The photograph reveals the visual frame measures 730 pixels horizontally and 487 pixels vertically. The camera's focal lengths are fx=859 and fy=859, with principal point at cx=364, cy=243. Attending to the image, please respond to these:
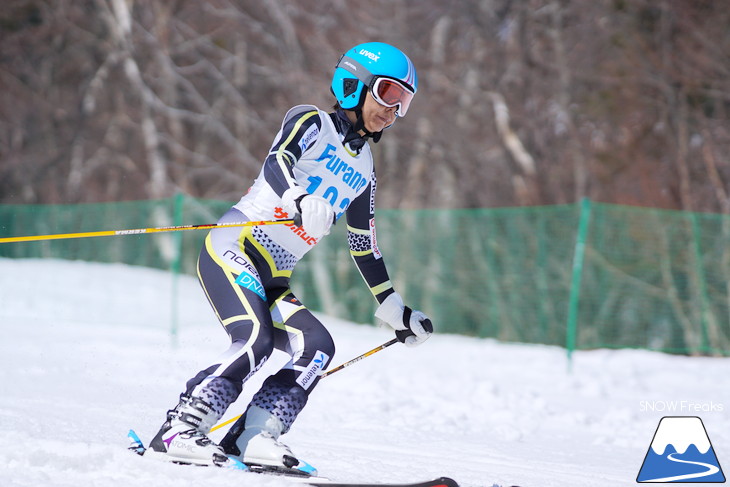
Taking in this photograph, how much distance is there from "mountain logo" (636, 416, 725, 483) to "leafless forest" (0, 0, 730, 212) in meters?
11.3

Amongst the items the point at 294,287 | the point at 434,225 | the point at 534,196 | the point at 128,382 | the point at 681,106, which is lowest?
the point at 128,382

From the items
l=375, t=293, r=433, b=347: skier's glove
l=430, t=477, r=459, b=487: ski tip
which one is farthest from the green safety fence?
l=430, t=477, r=459, b=487: ski tip

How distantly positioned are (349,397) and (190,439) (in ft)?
15.4

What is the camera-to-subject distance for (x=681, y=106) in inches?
654

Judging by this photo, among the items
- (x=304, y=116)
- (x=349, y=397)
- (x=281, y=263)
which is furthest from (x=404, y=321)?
(x=349, y=397)

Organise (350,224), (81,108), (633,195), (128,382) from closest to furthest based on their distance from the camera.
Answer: (350,224), (128,382), (633,195), (81,108)

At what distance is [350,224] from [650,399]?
5896mm

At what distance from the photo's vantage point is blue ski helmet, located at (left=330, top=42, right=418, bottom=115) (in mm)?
4238

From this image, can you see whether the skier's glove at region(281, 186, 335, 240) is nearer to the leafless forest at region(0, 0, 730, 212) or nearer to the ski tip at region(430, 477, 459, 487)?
the ski tip at region(430, 477, 459, 487)

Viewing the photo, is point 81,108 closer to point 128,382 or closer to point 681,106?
point 681,106

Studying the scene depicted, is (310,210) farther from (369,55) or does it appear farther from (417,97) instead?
(417,97)

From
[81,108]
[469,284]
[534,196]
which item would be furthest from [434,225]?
[81,108]

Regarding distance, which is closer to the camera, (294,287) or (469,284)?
(469,284)

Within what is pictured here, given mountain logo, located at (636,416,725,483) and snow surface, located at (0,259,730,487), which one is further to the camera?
mountain logo, located at (636,416,725,483)
